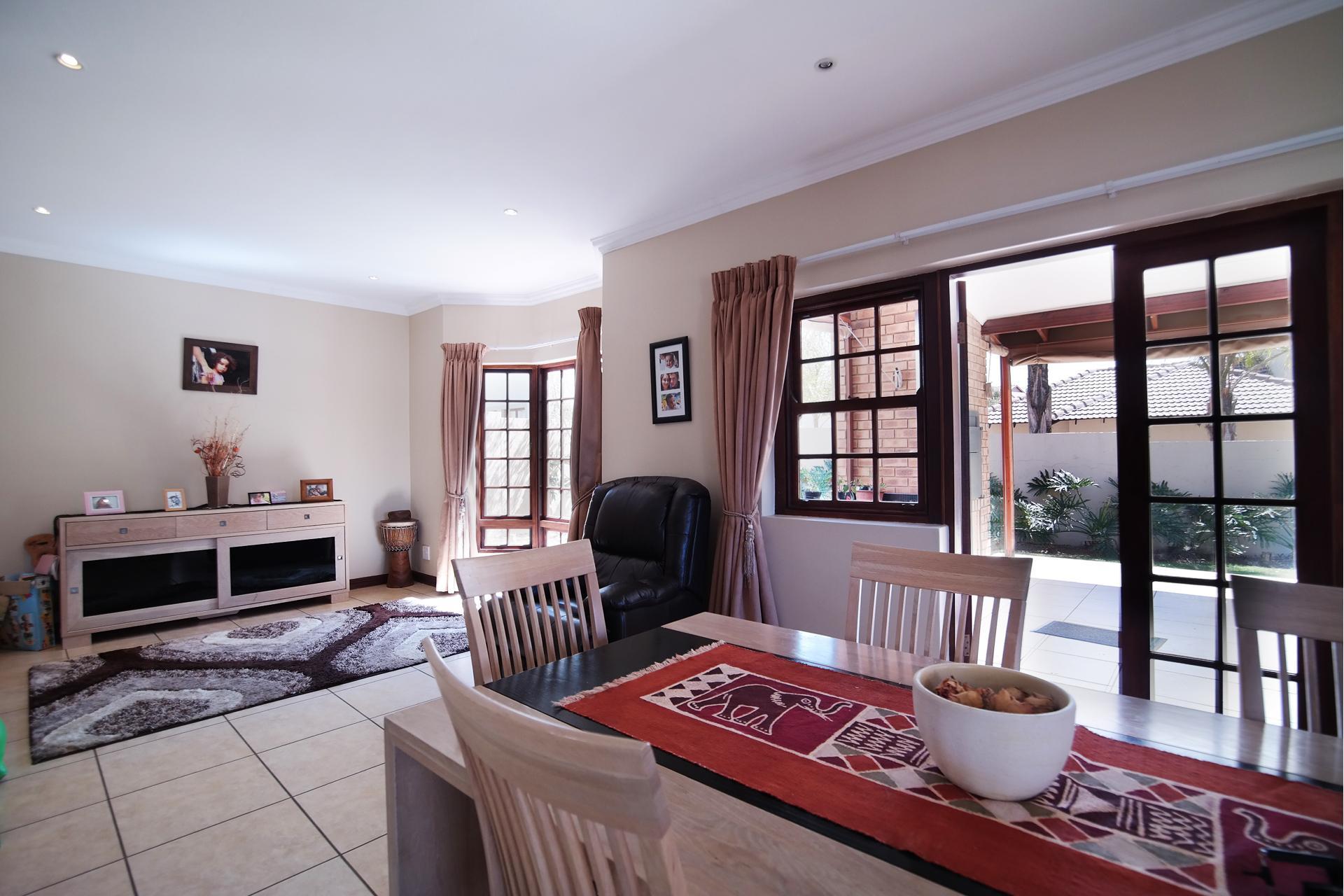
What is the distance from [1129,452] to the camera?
232cm

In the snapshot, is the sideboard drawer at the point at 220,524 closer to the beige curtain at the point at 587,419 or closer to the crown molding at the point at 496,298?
the crown molding at the point at 496,298

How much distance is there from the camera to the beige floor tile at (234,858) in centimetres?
184

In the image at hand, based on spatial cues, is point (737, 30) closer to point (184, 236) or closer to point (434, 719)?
point (434, 719)

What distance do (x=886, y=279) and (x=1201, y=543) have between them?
163 cm

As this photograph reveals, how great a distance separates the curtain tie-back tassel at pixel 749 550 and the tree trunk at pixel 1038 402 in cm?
678

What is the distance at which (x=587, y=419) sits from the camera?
4.59m

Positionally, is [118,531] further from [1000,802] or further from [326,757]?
[1000,802]

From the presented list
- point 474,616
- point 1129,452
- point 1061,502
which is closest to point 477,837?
point 474,616

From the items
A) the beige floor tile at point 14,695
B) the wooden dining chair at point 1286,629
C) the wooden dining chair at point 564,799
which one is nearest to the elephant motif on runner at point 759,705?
the wooden dining chair at point 564,799

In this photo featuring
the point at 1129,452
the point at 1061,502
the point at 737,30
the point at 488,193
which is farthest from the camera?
the point at 1061,502

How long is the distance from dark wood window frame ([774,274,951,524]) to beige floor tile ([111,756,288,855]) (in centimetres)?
263

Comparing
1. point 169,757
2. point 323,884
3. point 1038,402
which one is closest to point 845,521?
point 323,884

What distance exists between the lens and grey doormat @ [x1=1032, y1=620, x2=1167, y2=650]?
407 cm

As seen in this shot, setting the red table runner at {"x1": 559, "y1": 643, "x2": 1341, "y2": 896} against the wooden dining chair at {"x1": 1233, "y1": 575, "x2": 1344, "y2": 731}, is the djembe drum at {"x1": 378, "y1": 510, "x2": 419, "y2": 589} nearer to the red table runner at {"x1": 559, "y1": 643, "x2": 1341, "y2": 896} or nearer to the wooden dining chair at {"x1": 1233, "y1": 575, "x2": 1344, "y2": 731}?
the red table runner at {"x1": 559, "y1": 643, "x2": 1341, "y2": 896}
